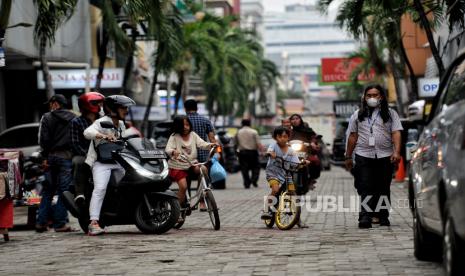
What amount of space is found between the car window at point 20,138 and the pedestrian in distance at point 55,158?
12.5m

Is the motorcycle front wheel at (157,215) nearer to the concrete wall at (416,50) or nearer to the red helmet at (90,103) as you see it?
the red helmet at (90,103)

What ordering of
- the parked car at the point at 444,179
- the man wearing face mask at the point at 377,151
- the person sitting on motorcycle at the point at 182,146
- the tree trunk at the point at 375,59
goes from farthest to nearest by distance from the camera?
the tree trunk at the point at 375,59 → the person sitting on motorcycle at the point at 182,146 → the man wearing face mask at the point at 377,151 → the parked car at the point at 444,179

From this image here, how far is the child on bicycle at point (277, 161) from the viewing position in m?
14.0

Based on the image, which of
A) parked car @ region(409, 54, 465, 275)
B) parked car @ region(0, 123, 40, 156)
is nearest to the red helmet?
parked car @ region(409, 54, 465, 275)

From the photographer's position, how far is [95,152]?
13570 mm

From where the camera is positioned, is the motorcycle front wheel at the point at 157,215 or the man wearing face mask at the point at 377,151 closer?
the motorcycle front wheel at the point at 157,215

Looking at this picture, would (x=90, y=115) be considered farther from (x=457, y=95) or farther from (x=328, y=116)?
(x=328, y=116)

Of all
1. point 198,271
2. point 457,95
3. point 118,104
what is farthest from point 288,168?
point 457,95

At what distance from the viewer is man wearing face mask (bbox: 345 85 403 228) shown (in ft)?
45.3

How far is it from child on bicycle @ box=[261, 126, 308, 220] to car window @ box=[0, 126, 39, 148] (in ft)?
45.8

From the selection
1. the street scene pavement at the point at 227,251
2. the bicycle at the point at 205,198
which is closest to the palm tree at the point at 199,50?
the bicycle at the point at 205,198

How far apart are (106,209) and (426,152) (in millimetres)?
5723

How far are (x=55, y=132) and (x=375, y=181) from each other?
4.07m

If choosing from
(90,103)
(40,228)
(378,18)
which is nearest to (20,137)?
(378,18)
